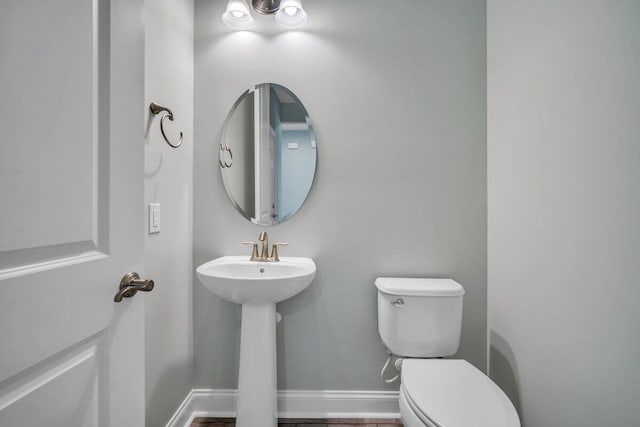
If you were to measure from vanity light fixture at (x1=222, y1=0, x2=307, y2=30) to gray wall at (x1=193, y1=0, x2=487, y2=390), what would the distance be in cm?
8

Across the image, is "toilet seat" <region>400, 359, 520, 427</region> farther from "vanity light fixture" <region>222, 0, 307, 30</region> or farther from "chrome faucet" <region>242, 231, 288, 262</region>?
"vanity light fixture" <region>222, 0, 307, 30</region>

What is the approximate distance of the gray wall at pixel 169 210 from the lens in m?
1.29

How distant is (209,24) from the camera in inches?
66.4

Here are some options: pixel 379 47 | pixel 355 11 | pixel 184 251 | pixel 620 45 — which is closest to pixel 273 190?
pixel 184 251

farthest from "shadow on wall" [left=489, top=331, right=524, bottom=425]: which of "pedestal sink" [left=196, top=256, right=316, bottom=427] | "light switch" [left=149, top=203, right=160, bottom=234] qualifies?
"light switch" [left=149, top=203, right=160, bottom=234]

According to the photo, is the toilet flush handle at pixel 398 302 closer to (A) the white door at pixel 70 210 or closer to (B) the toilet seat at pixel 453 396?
(B) the toilet seat at pixel 453 396

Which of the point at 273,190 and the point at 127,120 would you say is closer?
the point at 127,120

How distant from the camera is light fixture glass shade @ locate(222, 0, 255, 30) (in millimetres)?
1559

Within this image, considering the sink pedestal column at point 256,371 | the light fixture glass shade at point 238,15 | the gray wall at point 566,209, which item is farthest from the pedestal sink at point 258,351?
the light fixture glass shade at point 238,15

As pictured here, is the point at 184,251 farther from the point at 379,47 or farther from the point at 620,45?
the point at 620,45

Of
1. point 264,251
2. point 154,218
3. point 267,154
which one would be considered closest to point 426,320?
point 264,251

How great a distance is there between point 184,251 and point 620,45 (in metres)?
1.88

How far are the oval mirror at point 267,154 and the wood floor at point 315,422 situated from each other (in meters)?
1.04

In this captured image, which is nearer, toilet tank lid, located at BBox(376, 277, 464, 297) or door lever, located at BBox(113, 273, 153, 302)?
door lever, located at BBox(113, 273, 153, 302)
